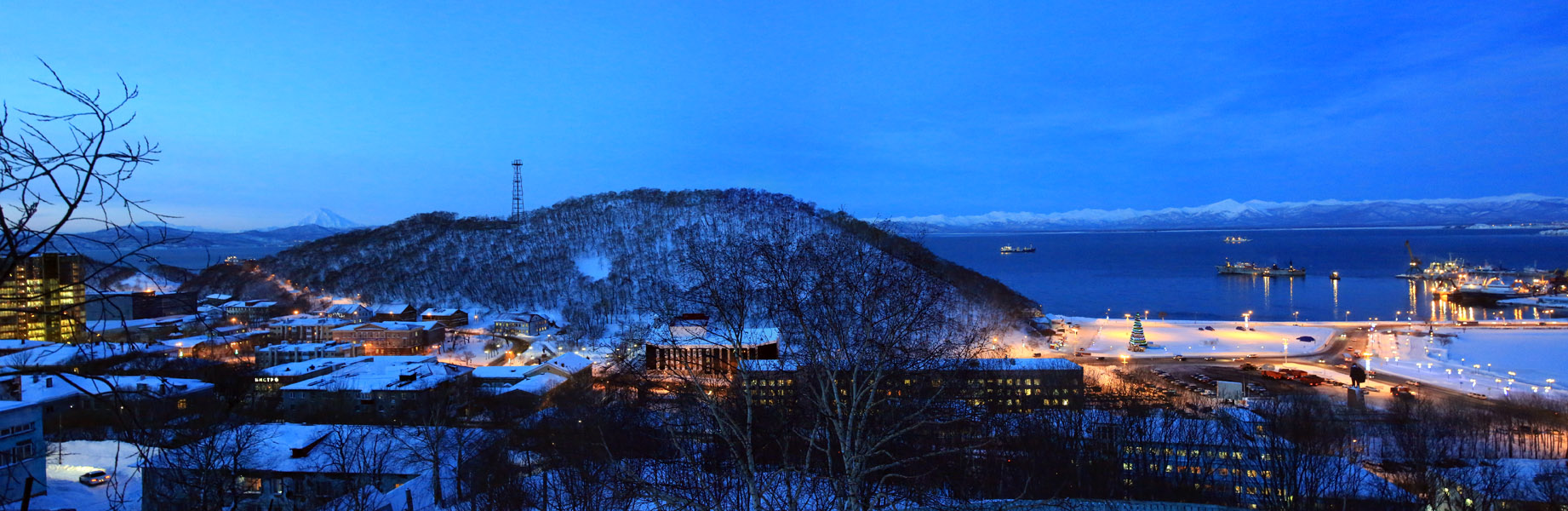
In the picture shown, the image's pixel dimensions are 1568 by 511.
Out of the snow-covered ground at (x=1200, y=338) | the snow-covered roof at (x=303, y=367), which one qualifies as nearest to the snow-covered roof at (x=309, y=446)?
the snow-covered roof at (x=303, y=367)

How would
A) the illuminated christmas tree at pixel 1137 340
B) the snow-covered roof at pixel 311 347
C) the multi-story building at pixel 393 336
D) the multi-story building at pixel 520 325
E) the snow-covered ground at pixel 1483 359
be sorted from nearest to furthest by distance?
the snow-covered ground at pixel 1483 359 → the snow-covered roof at pixel 311 347 → the multi-story building at pixel 393 336 → the illuminated christmas tree at pixel 1137 340 → the multi-story building at pixel 520 325

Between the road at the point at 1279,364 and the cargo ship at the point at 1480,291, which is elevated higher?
the cargo ship at the point at 1480,291

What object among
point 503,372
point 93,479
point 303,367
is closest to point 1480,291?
point 503,372

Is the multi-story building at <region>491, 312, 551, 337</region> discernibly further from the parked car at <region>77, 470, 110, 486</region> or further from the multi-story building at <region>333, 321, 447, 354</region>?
the parked car at <region>77, 470, 110, 486</region>

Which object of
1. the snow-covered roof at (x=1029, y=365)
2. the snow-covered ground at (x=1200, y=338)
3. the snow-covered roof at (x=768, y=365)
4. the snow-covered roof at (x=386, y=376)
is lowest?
the snow-covered ground at (x=1200, y=338)

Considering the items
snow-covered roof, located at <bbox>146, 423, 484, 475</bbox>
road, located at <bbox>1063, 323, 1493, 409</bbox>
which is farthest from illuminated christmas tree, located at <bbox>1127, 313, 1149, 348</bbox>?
snow-covered roof, located at <bbox>146, 423, 484, 475</bbox>

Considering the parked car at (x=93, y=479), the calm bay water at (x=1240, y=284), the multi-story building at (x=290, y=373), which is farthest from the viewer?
the calm bay water at (x=1240, y=284)

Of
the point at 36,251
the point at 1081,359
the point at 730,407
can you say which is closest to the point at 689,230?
the point at 1081,359

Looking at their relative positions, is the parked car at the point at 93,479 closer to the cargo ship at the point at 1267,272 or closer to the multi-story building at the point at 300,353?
the multi-story building at the point at 300,353

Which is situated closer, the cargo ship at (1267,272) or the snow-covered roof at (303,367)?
the snow-covered roof at (303,367)

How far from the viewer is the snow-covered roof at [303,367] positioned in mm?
20688

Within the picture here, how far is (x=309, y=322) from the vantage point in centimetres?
2984

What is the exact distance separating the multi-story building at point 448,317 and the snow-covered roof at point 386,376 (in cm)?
943

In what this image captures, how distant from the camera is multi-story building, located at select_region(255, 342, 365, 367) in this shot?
81.8 feet
